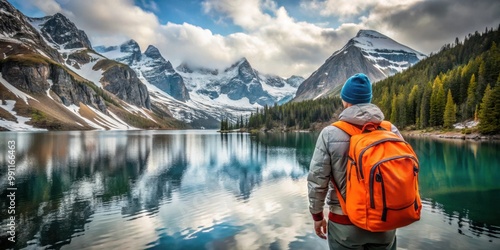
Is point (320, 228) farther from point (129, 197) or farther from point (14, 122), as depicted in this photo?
point (14, 122)

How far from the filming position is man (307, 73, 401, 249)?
14.3 feet

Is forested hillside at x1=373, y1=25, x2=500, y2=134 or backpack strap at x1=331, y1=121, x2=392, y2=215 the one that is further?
forested hillside at x1=373, y1=25, x2=500, y2=134

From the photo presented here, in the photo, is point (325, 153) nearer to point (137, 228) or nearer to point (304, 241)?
point (304, 241)

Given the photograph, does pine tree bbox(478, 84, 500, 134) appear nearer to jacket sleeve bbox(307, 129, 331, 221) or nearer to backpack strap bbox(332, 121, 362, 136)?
backpack strap bbox(332, 121, 362, 136)

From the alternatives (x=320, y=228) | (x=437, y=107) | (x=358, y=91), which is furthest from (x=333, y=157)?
(x=437, y=107)

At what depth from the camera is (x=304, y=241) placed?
12727mm

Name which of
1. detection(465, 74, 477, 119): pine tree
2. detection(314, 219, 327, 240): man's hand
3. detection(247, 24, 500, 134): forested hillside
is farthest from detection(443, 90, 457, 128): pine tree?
detection(314, 219, 327, 240): man's hand

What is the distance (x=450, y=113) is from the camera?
83188 mm

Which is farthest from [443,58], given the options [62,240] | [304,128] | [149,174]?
[62,240]

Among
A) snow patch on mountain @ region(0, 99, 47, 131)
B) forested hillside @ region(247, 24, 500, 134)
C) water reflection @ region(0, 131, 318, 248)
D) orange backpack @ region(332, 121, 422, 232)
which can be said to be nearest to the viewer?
orange backpack @ region(332, 121, 422, 232)

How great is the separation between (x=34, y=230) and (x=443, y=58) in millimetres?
199634

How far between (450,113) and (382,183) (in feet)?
317

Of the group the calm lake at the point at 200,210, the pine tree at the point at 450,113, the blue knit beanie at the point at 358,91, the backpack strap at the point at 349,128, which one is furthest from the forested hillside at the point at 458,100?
the backpack strap at the point at 349,128

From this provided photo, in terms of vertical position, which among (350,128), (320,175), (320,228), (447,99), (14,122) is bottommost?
(320,228)
